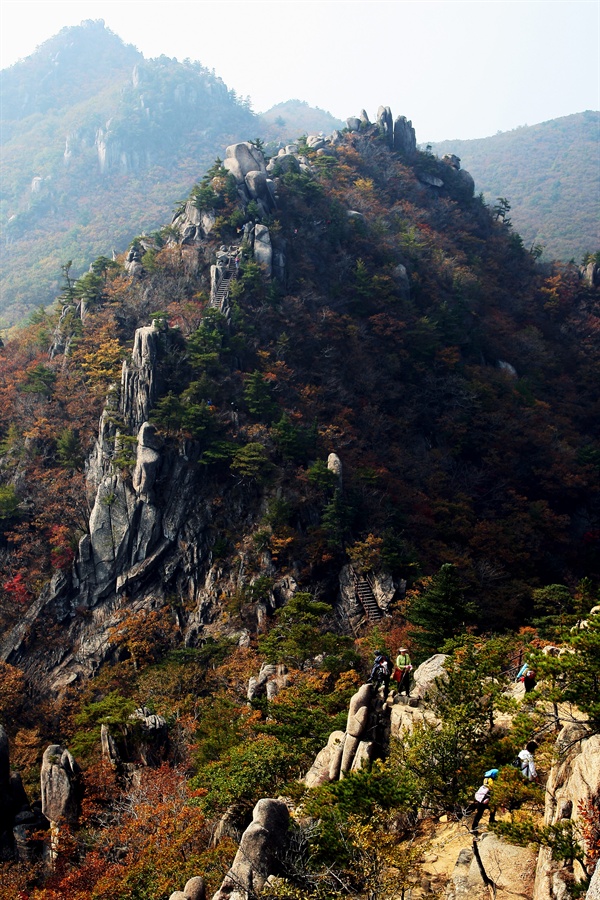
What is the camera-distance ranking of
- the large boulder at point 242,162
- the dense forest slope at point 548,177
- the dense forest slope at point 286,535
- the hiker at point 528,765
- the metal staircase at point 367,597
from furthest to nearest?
the dense forest slope at point 548,177 → the large boulder at point 242,162 → the metal staircase at point 367,597 → the dense forest slope at point 286,535 → the hiker at point 528,765

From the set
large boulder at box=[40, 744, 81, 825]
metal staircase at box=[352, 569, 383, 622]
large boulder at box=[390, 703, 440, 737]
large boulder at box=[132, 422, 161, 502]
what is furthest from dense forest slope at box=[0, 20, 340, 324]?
large boulder at box=[390, 703, 440, 737]

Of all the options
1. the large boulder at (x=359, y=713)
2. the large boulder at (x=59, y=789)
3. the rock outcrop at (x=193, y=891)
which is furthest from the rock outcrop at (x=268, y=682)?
the rock outcrop at (x=193, y=891)

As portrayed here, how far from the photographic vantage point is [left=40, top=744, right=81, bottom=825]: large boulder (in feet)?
66.6

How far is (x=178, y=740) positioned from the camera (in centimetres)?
2334

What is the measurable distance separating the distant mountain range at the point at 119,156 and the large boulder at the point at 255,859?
251 ft

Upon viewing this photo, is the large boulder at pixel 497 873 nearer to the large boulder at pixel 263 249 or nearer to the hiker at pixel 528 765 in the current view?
the hiker at pixel 528 765

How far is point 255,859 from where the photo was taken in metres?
11.4

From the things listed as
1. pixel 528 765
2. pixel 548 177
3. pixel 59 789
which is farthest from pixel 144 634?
pixel 548 177

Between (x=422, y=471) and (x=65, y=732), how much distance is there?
23552 mm

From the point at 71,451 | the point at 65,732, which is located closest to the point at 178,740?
the point at 65,732

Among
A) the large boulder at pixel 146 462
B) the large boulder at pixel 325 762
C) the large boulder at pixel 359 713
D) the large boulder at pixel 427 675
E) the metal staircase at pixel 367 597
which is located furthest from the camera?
the large boulder at pixel 146 462

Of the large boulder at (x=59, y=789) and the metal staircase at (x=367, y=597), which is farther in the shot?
the metal staircase at (x=367, y=597)

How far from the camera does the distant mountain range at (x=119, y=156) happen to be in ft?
306

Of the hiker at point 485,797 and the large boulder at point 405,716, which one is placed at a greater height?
the hiker at point 485,797
